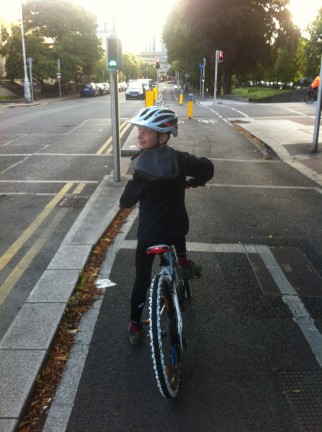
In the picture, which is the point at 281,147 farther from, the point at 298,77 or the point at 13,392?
the point at 298,77

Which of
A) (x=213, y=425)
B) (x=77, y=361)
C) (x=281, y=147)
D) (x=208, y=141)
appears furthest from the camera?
(x=208, y=141)

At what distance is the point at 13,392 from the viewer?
3088mm

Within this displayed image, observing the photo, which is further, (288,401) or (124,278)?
(124,278)

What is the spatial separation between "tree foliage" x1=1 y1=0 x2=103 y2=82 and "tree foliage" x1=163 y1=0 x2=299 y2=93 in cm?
1578

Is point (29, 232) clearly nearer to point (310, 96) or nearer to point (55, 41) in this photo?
point (310, 96)

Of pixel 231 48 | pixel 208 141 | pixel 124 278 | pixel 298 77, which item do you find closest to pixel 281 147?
pixel 208 141

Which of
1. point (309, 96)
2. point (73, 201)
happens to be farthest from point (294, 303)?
point (309, 96)

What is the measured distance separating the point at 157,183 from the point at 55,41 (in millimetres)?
64192

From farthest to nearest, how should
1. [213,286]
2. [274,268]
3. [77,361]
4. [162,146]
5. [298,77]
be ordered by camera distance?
1. [298,77]
2. [274,268]
3. [213,286]
4. [77,361]
5. [162,146]

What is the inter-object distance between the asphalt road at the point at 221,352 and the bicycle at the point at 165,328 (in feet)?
0.77

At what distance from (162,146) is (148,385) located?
178 cm

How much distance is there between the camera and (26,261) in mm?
5547

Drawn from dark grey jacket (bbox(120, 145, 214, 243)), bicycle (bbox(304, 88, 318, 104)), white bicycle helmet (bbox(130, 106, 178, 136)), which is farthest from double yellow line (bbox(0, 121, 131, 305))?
bicycle (bbox(304, 88, 318, 104))

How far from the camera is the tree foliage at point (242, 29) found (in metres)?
42.8
